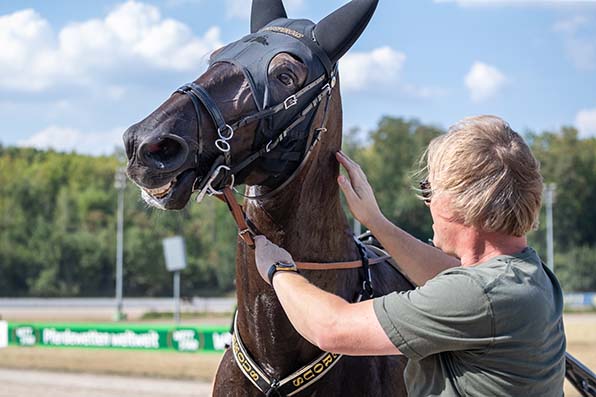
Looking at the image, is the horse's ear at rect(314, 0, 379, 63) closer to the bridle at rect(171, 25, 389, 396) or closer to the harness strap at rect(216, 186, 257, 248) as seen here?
the bridle at rect(171, 25, 389, 396)

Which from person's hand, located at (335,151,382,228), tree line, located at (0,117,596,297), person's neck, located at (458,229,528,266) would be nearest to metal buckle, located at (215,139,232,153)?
person's hand, located at (335,151,382,228)

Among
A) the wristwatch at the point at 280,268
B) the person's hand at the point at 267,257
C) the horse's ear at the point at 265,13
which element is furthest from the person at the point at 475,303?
the horse's ear at the point at 265,13

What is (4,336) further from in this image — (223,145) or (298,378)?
(223,145)

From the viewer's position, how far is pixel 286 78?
3.06 meters

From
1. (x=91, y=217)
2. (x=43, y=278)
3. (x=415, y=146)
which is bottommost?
(x=43, y=278)

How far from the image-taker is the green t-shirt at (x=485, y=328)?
1.99m

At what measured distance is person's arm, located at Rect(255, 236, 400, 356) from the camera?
2.12 m

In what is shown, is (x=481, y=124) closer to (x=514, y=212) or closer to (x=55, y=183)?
(x=514, y=212)

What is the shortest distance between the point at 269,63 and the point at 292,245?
2.31ft

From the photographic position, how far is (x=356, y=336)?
2.13 meters

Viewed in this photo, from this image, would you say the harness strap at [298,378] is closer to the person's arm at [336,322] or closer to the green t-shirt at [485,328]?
the person's arm at [336,322]

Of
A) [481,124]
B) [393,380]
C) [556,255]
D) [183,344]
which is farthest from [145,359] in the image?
[556,255]

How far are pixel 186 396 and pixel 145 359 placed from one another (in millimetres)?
6059

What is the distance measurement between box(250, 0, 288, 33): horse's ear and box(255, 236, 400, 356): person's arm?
4.92ft
